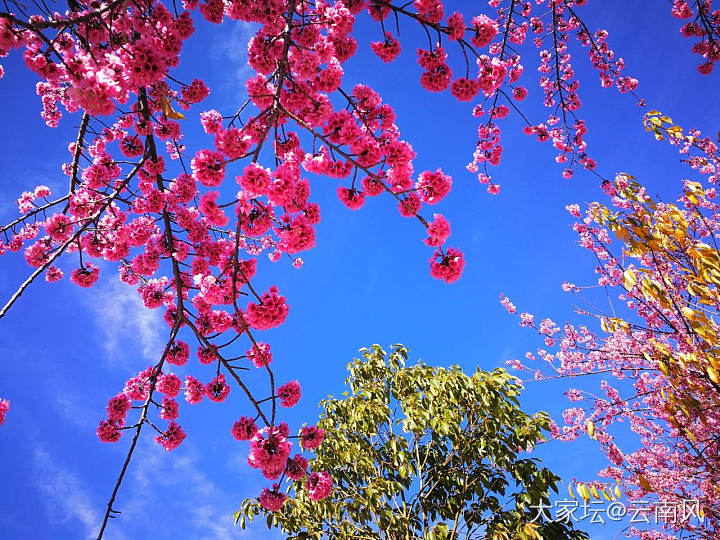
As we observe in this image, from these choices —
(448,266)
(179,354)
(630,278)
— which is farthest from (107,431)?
(630,278)

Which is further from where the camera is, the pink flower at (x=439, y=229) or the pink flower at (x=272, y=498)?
the pink flower at (x=272, y=498)

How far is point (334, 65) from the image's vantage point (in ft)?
9.32

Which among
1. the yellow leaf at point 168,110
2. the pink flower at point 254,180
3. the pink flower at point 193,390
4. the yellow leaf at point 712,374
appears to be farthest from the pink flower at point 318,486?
the yellow leaf at point 712,374

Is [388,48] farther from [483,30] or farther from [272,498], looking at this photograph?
[272,498]

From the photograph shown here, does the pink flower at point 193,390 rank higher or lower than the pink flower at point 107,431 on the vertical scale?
higher

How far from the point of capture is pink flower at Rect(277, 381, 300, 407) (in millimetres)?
3205

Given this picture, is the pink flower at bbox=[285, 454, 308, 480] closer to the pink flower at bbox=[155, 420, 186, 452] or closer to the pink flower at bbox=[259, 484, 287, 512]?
the pink flower at bbox=[259, 484, 287, 512]

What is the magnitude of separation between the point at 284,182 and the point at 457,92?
1.67 meters

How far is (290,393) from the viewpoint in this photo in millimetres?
3242

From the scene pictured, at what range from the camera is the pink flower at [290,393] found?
10.5 feet

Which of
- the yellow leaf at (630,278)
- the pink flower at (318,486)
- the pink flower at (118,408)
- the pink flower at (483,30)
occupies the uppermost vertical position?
the pink flower at (483,30)

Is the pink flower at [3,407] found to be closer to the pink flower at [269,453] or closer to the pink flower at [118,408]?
the pink flower at [118,408]

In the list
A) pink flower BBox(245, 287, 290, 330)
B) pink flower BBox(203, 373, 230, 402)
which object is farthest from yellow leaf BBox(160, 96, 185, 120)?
pink flower BBox(203, 373, 230, 402)

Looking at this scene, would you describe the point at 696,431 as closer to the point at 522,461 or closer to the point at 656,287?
the point at 522,461
